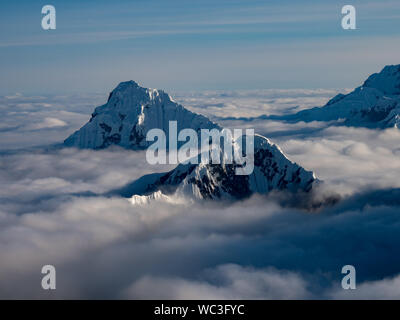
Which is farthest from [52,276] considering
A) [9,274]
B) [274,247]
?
[274,247]

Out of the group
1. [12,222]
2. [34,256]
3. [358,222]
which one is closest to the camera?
[34,256]

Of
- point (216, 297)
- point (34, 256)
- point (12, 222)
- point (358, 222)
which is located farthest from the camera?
point (358, 222)

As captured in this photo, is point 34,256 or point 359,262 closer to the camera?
point 34,256
